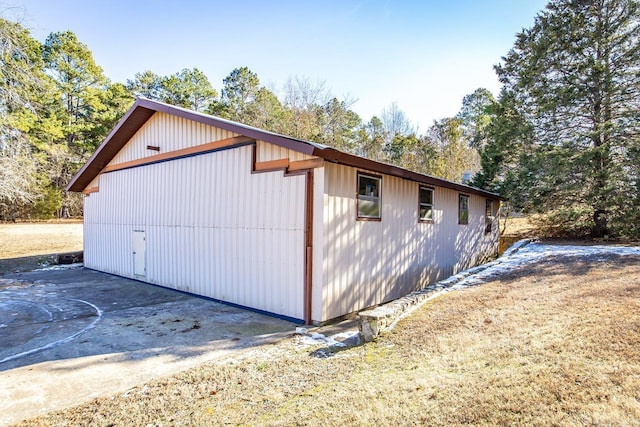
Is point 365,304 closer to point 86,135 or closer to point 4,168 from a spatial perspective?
point 4,168

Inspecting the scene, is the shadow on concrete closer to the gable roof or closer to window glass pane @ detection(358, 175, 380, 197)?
window glass pane @ detection(358, 175, 380, 197)

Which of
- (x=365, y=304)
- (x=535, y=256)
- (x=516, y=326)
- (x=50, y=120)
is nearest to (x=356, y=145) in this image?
(x=535, y=256)

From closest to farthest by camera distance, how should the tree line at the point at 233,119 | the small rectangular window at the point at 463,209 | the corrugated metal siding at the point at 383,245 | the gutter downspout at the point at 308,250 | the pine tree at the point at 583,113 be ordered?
1. the gutter downspout at the point at 308,250
2. the corrugated metal siding at the point at 383,245
3. the small rectangular window at the point at 463,209
4. the pine tree at the point at 583,113
5. the tree line at the point at 233,119

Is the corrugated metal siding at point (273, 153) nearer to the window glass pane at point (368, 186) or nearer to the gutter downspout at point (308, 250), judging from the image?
the gutter downspout at point (308, 250)

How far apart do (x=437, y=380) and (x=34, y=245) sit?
61.7 feet

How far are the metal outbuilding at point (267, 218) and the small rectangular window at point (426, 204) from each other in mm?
50

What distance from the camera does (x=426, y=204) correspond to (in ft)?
28.8

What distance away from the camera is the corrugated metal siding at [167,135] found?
25.6 ft

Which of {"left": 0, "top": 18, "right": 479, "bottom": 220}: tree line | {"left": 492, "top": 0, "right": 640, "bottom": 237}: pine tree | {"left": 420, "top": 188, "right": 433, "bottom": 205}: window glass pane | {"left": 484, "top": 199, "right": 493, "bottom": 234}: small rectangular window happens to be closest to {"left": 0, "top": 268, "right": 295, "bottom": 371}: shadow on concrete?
{"left": 420, "top": 188, "right": 433, "bottom": 205}: window glass pane

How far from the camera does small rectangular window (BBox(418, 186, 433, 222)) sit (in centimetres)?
854

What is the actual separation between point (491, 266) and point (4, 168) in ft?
46.9

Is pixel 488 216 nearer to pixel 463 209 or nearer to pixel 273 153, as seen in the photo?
pixel 463 209

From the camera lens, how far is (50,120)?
2236 cm

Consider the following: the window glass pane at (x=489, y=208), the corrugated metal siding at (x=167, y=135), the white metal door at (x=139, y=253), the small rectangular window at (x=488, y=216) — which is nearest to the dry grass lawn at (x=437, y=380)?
the corrugated metal siding at (x=167, y=135)
